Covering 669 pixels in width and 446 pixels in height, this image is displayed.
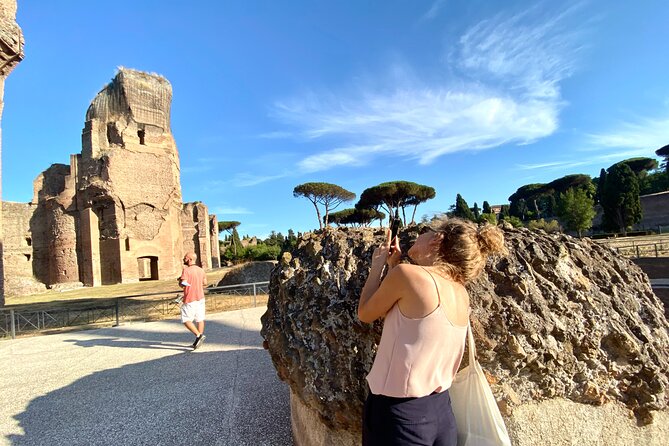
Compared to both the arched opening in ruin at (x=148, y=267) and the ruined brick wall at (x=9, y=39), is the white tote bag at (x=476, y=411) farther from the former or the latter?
the arched opening in ruin at (x=148, y=267)

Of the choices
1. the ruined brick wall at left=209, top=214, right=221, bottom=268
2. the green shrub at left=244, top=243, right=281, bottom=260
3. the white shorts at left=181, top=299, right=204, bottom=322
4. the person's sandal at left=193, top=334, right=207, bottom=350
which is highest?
the ruined brick wall at left=209, top=214, right=221, bottom=268

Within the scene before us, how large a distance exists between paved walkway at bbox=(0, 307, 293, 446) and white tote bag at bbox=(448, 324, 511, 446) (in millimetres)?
1644

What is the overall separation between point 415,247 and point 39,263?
30.7 metres

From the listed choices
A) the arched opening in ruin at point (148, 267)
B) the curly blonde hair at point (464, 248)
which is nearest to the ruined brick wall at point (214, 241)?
the arched opening in ruin at point (148, 267)

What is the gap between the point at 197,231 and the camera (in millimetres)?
30594

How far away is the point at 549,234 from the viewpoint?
8.61 ft

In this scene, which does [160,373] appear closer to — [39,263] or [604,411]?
[604,411]

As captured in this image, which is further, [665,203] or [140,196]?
[665,203]

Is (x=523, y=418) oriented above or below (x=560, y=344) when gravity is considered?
below

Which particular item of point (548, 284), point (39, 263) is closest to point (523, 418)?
point (548, 284)

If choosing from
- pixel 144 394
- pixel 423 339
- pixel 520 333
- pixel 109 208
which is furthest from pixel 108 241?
pixel 423 339

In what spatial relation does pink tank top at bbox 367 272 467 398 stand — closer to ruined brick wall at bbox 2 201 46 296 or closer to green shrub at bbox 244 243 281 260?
ruined brick wall at bbox 2 201 46 296

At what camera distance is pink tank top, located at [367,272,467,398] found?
1.25 meters

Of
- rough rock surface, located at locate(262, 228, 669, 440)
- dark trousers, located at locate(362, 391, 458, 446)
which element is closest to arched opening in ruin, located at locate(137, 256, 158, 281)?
rough rock surface, located at locate(262, 228, 669, 440)
